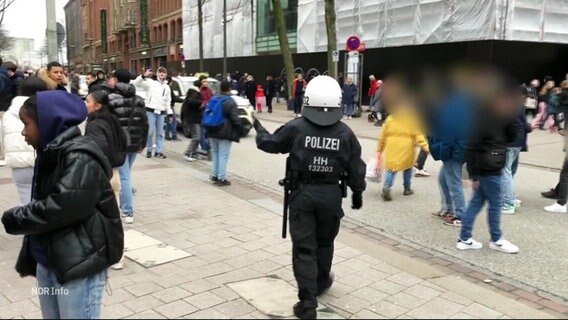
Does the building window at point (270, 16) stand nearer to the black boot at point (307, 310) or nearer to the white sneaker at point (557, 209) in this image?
the white sneaker at point (557, 209)

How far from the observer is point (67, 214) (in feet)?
8.00

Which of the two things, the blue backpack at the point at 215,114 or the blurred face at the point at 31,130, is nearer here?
the blurred face at the point at 31,130

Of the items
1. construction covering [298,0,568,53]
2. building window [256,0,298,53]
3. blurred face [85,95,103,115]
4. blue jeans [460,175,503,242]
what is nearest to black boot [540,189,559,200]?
construction covering [298,0,568,53]

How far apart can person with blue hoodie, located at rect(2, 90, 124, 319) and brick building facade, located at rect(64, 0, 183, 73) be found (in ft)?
112

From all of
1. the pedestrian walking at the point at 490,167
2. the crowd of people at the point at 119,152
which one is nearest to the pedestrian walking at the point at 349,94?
the crowd of people at the point at 119,152

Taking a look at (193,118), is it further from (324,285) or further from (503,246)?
(324,285)

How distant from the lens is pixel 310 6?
27641mm

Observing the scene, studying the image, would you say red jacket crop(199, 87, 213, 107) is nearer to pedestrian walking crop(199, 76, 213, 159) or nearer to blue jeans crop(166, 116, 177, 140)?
pedestrian walking crop(199, 76, 213, 159)

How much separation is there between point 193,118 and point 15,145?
6.62 metres

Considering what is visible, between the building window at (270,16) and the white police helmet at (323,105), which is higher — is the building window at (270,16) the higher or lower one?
the higher one

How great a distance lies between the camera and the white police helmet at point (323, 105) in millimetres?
3787

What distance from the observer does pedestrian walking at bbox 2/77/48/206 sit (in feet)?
16.3

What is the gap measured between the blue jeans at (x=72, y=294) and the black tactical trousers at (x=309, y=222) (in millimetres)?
1458

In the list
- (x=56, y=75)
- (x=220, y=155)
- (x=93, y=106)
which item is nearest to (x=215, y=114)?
(x=220, y=155)
